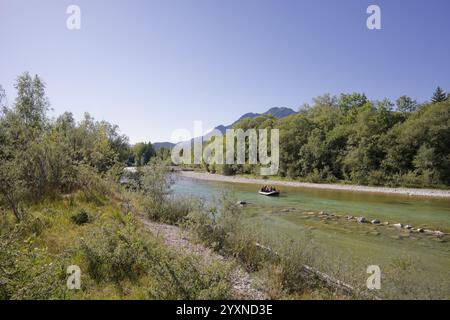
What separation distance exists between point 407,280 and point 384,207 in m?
19.9

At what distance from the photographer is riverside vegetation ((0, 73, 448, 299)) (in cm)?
516

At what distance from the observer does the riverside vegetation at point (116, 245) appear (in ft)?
16.9

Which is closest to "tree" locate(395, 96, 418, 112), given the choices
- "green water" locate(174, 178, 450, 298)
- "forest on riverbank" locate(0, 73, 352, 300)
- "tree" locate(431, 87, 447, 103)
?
"tree" locate(431, 87, 447, 103)

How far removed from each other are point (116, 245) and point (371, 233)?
45.9 feet

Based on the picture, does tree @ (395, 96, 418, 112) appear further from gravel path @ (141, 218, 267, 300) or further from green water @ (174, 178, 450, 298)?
gravel path @ (141, 218, 267, 300)

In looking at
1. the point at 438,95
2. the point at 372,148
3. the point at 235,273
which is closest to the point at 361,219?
the point at 235,273

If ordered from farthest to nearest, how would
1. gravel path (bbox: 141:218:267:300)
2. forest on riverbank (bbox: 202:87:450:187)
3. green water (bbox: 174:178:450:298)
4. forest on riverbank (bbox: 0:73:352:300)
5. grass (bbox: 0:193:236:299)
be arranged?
forest on riverbank (bbox: 202:87:450:187) < green water (bbox: 174:178:450:298) < gravel path (bbox: 141:218:267:300) < forest on riverbank (bbox: 0:73:352:300) < grass (bbox: 0:193:236:299)

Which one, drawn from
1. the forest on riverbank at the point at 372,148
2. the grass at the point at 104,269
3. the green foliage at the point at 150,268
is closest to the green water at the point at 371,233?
the green foliage at the point at 150,268

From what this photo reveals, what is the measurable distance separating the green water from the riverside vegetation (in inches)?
57.1

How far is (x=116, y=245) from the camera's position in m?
7.15

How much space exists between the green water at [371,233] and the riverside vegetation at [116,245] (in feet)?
4.76

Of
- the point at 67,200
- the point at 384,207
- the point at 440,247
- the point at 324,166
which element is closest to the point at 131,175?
the point at 67,200

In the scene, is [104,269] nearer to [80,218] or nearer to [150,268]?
[150,268]

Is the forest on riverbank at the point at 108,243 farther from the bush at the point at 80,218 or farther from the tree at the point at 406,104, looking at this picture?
the tree at the point at 406,104
